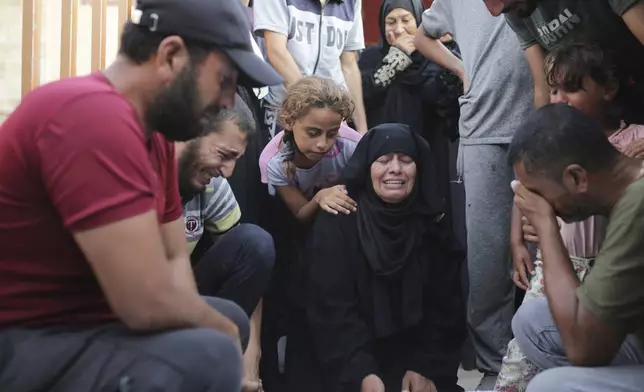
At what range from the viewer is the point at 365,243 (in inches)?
115

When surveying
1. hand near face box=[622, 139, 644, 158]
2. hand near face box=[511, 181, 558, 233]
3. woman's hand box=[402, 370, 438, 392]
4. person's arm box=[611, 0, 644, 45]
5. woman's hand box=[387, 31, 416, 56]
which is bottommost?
woman's hand box=[402, 370, 438, 392]

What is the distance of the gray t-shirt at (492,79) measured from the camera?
111 inches

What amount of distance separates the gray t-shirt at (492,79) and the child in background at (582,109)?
0.33 m

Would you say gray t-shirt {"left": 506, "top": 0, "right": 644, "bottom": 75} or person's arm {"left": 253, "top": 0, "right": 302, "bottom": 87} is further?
person's arm {"left": 253, "top": 0, "right": 302, "bottom": 87}

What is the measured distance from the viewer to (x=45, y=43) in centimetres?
318

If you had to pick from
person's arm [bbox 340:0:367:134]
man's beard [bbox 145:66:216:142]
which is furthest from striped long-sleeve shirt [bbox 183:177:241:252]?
man's beard [bbox 145:66:216:142]

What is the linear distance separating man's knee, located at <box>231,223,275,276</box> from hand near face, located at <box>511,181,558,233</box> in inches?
33.2

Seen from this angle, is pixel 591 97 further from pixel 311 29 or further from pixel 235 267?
pixel 311 29

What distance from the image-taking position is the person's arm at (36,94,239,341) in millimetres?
1462

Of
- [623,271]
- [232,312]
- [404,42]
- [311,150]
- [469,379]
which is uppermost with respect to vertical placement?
[404,42]

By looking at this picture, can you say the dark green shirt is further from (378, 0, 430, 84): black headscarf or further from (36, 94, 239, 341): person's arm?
(378, 0, 430, 84): black headscarf

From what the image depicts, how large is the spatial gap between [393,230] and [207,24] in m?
1.48

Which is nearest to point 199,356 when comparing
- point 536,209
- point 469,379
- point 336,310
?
point 536,209

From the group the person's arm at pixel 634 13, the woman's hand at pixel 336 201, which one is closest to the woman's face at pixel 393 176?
the woman's hand at pixel 336 201
